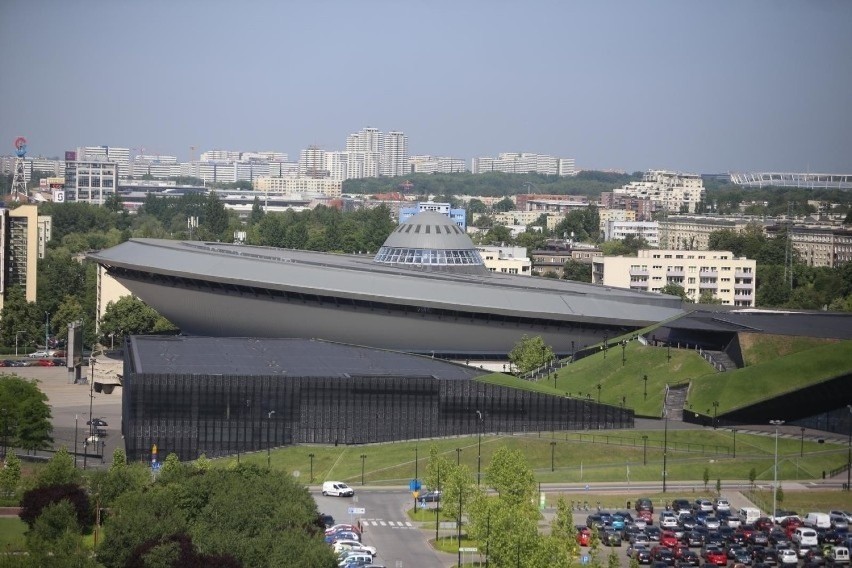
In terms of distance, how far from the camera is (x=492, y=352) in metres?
78.8

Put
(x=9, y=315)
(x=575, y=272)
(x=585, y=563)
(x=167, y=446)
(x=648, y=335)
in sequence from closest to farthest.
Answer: (x=585, y=563) → (x=167, y=446) → (x=648, y=335) → (x=9, y=315) → (x=575, y=272)

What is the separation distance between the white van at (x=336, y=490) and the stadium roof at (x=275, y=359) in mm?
9993

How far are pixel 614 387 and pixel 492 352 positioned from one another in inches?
406

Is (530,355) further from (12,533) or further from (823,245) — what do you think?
(823,245)

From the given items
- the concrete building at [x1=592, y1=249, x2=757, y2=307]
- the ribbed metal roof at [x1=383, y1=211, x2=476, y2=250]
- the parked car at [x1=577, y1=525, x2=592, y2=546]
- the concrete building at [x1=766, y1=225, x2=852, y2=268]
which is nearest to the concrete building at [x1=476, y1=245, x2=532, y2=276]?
the concrete building at [x1=592, y1=249, x2=757, y2=307]

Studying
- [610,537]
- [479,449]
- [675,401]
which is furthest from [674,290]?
[610,537]

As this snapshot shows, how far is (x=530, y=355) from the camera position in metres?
74.8

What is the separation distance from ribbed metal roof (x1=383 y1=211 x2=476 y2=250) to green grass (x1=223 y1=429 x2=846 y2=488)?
26.8 metres

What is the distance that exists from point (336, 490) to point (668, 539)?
1197 cm

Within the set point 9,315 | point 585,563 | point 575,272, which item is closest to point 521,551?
point 585,563

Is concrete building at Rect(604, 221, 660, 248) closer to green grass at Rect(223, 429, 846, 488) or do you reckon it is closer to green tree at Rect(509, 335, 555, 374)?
green tree at Rect(509, 335, 555, 374)

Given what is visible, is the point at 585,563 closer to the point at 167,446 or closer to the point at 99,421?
the point at 167,446

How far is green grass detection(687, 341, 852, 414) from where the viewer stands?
207 feet

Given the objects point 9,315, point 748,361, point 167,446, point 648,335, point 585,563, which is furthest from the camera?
point 9,315
